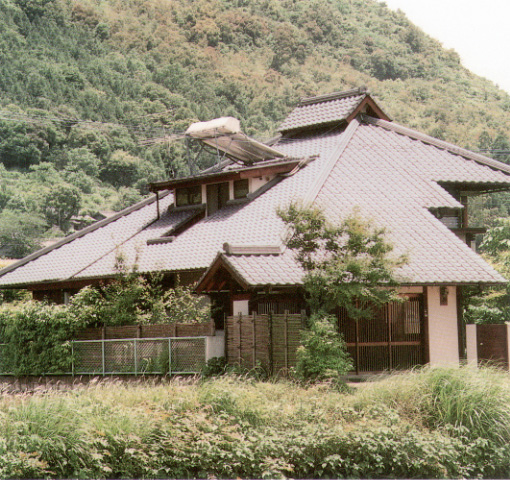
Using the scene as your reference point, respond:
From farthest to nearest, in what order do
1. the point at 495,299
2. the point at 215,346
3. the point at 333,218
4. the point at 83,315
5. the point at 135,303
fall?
the point at 495,299, the point at 135,303, the point at 83,315, the point at 333,218, the point at 215,346

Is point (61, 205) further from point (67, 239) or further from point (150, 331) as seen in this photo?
point (150, 331)

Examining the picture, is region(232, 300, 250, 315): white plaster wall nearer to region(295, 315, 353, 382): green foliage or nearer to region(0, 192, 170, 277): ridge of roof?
region(295, 315, 353, 382): green foliage

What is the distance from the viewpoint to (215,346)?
1013 inches

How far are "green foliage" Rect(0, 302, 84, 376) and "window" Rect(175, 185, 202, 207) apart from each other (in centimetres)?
825

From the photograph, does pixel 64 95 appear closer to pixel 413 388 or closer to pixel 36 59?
pixel 36 59

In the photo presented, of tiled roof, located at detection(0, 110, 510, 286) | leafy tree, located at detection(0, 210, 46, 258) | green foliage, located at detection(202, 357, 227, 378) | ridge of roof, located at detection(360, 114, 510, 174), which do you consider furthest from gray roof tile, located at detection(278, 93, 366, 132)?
leafy tree, located at detection(0, 210, 46, 258)

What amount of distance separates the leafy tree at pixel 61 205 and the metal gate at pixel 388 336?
3726 inches

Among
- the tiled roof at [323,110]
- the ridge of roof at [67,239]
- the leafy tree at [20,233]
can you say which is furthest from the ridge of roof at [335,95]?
the leafy tree at [20,233]

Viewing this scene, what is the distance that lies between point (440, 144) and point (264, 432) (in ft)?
73.1

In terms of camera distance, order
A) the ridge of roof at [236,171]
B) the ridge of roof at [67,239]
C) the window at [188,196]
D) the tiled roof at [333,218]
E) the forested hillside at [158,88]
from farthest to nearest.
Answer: the forested hillside at [158,88], the ridge of roof at [67,239], the window at [188,196], the ridge of roof at [236,171], the tiled roof at [333,218]

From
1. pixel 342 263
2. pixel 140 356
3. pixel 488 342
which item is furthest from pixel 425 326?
pixel 140 356

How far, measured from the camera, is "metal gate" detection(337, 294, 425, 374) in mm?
26250

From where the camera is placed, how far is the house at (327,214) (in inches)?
1038

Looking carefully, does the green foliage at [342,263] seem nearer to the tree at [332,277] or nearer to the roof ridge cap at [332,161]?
the tree at [332,277]
